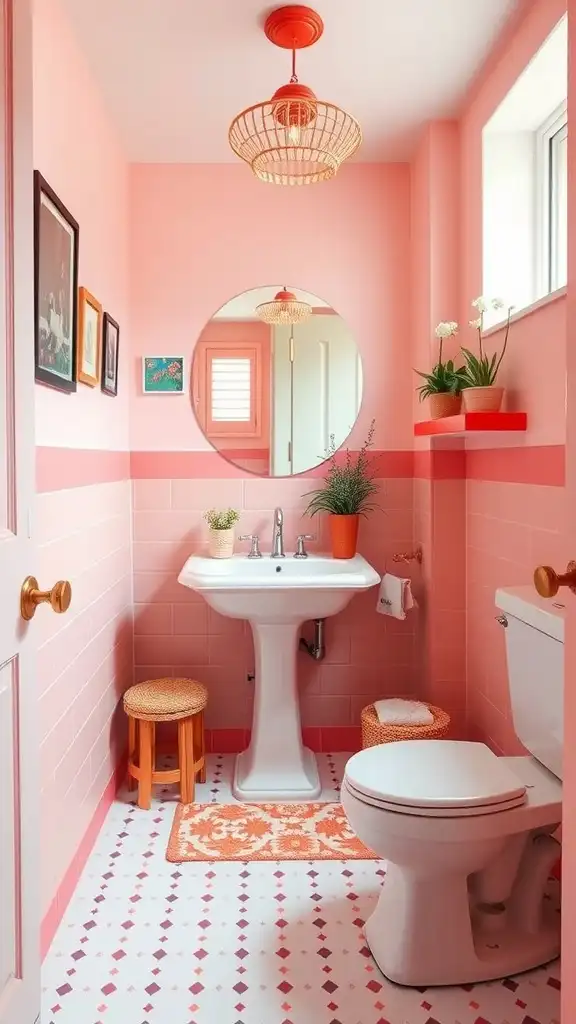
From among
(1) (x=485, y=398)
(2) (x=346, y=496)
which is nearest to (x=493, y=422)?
(1) (x=485, y=398)

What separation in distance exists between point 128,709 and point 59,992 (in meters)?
0.94

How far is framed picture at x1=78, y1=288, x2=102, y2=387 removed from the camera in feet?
6.82

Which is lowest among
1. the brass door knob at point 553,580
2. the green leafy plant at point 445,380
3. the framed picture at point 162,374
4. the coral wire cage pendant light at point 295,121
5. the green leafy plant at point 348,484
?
the brass door knob at point 553,580

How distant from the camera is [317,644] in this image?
2.84 meters

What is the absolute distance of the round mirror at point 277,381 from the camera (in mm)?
2836

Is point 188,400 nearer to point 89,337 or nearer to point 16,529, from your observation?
point 89,337

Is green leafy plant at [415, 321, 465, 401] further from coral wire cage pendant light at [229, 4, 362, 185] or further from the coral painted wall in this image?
coral wire cage pendant light at [229, 4, 362, 185]

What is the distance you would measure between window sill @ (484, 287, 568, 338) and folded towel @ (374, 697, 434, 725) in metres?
1.30

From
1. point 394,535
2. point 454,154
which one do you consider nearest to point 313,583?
point 394,535

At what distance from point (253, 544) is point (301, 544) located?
0.19 metres

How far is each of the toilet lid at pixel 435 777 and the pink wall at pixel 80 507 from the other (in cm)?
79

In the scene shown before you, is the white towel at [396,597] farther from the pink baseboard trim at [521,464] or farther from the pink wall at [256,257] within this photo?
the pink wall at [256,257]

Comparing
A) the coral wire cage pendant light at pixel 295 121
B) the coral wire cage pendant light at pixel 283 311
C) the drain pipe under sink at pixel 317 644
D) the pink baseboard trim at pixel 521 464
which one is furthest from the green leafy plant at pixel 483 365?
the drain pipe under sink at pixel 317 644

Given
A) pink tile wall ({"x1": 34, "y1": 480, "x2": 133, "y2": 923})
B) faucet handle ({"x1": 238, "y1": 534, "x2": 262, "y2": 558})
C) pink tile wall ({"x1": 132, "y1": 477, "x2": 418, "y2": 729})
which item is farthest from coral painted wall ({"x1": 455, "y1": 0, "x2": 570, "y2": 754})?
pink tile wall ({"x1": 34, "y1": 480, "x2": 133, "y2": 923})
